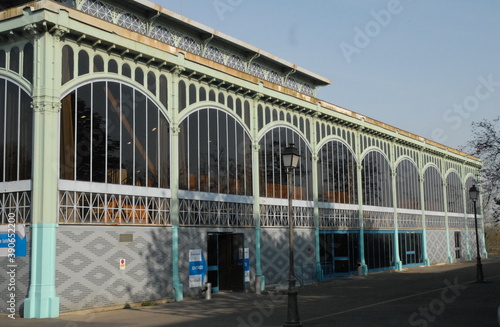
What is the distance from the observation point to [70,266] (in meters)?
20.7

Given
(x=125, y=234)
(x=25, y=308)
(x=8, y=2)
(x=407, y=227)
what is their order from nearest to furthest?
(x=25, y=308) < (x=125, y=234) < (x=8, y=2) < (x=407, y=227)

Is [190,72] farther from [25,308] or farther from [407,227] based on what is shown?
[407,227]

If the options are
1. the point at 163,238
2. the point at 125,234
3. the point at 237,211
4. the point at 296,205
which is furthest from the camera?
the point at 296,205

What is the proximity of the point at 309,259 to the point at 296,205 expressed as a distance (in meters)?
3.45

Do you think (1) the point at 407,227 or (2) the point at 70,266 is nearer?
(2) the point at 70,266

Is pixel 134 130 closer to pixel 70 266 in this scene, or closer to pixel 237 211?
pixel 70 266

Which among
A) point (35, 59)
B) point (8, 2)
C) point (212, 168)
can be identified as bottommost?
point (212, 168)

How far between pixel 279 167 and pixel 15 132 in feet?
51.4

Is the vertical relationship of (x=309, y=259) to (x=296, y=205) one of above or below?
below

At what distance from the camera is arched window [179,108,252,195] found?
1061 inches

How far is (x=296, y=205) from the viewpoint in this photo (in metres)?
35.1

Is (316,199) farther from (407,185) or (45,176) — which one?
(45,176)

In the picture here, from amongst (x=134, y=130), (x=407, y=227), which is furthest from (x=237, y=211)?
(x=407, y=227)

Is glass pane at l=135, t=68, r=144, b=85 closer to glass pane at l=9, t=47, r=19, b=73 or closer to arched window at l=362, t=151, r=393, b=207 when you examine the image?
glass pane at l=9, t=47, r=19, b=73
